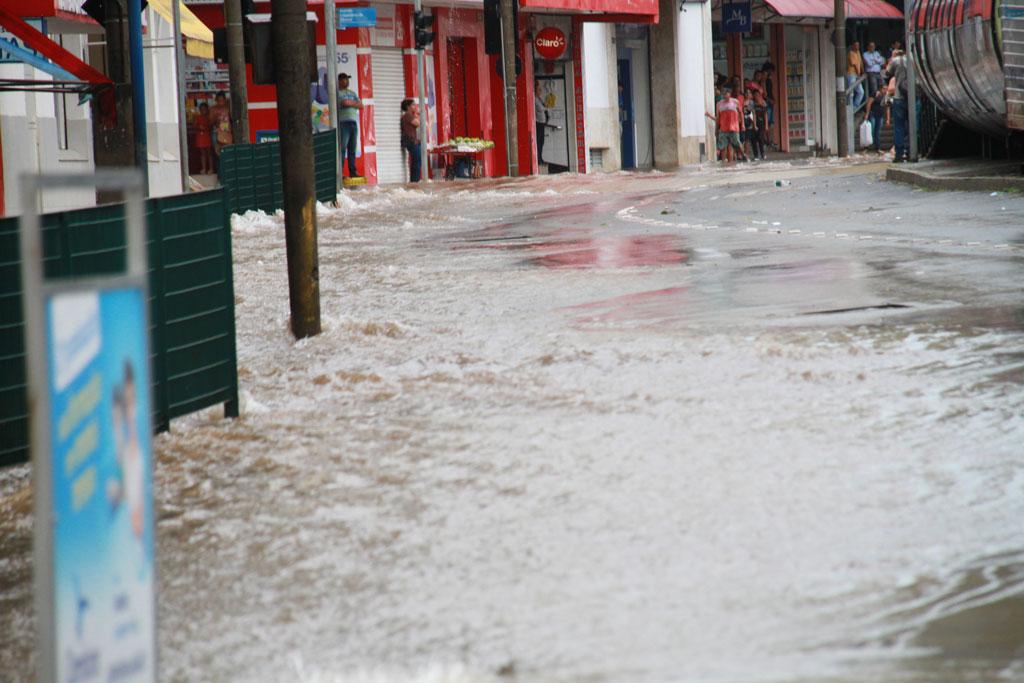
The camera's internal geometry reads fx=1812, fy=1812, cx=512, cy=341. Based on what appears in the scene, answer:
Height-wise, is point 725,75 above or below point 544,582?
above

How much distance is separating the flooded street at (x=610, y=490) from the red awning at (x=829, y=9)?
3795 cm

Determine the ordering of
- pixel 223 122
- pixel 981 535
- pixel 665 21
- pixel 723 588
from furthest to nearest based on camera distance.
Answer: pixel 665 21, pixel 223 122, pixel 981 535, pixel 723 588

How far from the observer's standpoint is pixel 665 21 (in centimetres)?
4884

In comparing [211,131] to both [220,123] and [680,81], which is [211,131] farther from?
[680,81]

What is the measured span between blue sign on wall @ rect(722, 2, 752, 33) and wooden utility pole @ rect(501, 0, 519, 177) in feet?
46.7

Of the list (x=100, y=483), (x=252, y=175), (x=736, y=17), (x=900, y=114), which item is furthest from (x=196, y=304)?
(x=736, y=17)

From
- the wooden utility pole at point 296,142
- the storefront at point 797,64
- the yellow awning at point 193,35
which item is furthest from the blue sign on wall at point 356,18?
the wooden utility pole at point 296,142

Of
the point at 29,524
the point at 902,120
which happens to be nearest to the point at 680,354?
the point at 29,524

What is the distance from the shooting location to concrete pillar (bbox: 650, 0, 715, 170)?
4878 centimetres

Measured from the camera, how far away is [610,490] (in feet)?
19.4

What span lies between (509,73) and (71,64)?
17540 millimetres

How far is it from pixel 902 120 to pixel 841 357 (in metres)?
24.6

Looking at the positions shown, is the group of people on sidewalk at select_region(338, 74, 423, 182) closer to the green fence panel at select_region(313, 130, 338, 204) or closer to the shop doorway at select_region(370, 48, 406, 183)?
the shop doorway at select_region(370, 48, 406, 183)

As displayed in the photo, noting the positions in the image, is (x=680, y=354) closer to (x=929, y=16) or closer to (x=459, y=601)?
(x=459, y=601)
